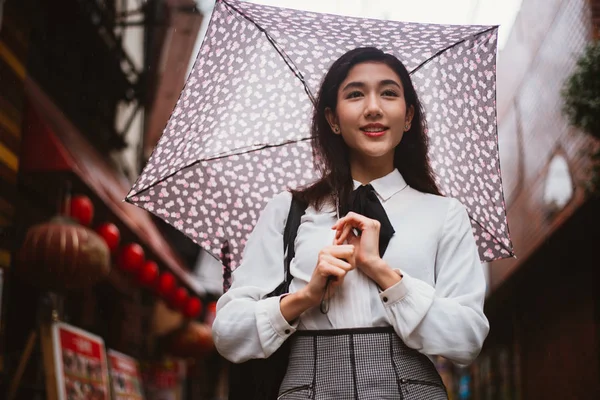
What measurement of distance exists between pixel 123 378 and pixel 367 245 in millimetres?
6396

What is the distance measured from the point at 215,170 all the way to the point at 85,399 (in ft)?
11.2

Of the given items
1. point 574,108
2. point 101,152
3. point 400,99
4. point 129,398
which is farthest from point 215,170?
point 101,152

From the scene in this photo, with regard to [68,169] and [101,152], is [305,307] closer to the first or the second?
[68,169]

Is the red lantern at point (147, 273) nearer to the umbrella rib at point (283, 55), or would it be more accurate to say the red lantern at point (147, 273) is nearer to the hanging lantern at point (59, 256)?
the hanging lantern at point (59, 256)

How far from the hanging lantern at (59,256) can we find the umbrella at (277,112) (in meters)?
2.85

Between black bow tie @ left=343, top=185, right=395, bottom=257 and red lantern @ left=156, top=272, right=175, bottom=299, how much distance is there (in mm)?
8308

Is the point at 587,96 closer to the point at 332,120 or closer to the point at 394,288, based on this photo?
the point at 332,120

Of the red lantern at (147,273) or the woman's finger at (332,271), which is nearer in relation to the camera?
the woman's finger at (332,271)

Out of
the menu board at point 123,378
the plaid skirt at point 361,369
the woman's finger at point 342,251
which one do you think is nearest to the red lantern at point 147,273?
the menu board at point 123,378

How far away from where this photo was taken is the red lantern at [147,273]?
363 inches

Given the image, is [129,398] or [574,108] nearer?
[574,108]

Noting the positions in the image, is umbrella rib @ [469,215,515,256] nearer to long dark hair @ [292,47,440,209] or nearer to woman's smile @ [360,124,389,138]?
long dark hair @ [292,47,440,209]

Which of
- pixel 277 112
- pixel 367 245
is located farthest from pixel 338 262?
pixel 277 112

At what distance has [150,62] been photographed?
1270 cm
